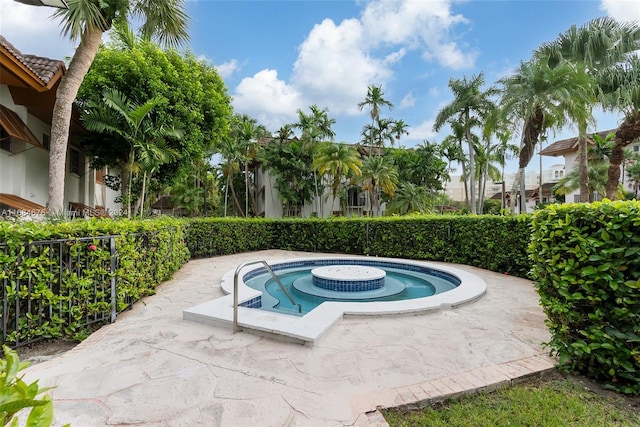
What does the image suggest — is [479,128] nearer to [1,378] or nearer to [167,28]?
[167,28]

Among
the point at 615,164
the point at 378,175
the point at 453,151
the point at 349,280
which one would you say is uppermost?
the point at 453,151

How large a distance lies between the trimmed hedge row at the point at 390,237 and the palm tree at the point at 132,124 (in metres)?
3.09

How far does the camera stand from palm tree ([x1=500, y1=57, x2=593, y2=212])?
12.2 metres

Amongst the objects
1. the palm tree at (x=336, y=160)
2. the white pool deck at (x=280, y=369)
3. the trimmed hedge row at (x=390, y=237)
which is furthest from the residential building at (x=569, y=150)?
the white pool deck at (x=280, y=369)

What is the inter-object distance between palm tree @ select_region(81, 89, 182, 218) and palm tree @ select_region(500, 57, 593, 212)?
14.5 metres

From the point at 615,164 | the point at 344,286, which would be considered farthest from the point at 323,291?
the point at 615,164

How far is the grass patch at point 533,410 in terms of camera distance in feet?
7.96

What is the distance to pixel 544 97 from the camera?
1259 cm

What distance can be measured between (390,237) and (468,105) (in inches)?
752

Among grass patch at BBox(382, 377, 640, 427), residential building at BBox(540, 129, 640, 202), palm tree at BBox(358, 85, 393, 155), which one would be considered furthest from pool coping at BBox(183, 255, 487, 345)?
residential building at BBox(540, 129, 640, 202)

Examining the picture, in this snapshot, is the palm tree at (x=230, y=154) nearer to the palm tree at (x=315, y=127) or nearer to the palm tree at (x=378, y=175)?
the palm tree at (x=315, y=127)

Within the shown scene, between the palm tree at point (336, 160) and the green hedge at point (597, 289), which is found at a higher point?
the palm tree at point (336, 160)

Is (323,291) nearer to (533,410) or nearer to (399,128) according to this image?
(533,410)

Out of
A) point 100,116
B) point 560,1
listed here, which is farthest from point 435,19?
point 100,116
